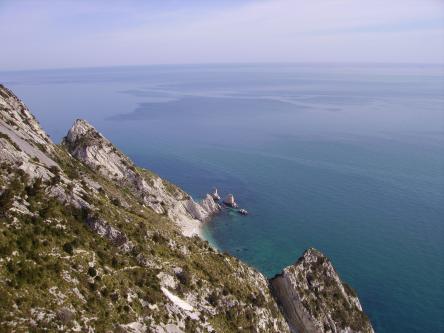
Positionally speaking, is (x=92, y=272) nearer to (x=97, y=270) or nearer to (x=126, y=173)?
(x=97, y=270)

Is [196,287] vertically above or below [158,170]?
above

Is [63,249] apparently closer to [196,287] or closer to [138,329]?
[138,329]

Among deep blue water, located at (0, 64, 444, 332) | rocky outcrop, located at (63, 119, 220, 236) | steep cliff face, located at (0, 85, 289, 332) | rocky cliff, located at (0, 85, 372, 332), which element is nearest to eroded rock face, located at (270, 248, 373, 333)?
rocky cliff, located at (0, 85, 372, 332)

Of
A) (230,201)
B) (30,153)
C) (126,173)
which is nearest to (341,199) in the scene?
(230,201)

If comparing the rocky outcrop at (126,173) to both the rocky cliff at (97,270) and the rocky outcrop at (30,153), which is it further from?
the rocky cliff at (97,270)

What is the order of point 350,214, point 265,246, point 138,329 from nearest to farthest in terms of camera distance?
1. point 138,329
2. point 265,246
3. point 350,214

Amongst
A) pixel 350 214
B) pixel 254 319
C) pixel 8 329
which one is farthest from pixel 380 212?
pixel 8 329

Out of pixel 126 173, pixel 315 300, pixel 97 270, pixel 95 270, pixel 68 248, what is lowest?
pixel 315 300

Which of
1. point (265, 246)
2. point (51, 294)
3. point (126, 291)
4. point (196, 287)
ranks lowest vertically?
point (265, 246)
